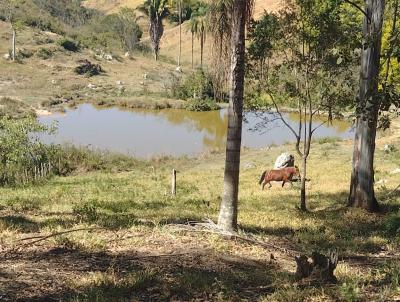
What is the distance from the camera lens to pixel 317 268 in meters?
6.43

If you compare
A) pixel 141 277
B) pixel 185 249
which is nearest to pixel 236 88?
pixel 185 249

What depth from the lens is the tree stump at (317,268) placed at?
6383mm

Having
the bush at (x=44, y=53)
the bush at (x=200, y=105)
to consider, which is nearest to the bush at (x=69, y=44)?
the bush at (x=44, y=53)

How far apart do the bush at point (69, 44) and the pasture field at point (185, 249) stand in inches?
2807

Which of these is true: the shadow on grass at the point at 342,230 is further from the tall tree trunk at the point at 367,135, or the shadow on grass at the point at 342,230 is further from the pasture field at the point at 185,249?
the tall tree trunk at the point at 367,135

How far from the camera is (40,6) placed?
12212 cm

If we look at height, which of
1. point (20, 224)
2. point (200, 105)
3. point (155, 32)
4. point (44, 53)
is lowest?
point (20, 224)

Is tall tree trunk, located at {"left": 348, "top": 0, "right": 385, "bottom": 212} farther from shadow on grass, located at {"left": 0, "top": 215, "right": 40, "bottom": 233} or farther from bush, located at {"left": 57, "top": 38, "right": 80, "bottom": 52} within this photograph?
bush, located at {"left": 57, "top": 38, "right": 80, "bottom": 52}

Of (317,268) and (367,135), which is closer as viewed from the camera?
(317,268)

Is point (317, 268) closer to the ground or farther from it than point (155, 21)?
closer to the ground

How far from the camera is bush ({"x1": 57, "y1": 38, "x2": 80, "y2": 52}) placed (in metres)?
84.6

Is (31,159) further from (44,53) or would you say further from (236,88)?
(44,53)

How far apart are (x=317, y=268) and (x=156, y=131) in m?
39.0

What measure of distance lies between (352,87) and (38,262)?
9.92 meters
